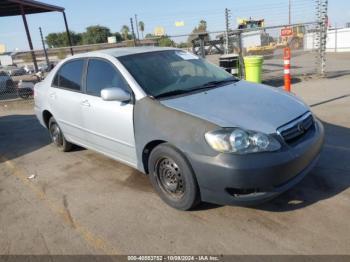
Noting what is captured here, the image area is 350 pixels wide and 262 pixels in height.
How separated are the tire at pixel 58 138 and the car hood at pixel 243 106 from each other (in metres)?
2.92

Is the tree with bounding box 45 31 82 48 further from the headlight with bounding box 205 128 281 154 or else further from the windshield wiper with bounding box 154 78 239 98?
the headlight with bounding box 205 128 281 154

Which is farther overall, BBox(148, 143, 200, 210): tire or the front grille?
BBox(148, 143, 200, 210): tire

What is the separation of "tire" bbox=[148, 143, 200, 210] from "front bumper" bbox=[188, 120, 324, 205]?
10 cm

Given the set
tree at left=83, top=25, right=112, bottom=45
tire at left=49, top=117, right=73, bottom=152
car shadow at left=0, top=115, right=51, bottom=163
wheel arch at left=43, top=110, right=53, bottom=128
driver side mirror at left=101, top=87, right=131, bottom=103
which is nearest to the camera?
driver side mirror at left=101, top=87, right=131, bottom=103

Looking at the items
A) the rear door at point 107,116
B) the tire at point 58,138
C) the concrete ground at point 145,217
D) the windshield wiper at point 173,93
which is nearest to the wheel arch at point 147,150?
the rear door at point 107,116

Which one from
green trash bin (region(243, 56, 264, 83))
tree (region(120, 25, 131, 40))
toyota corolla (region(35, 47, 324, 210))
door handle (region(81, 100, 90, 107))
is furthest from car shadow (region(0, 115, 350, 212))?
tree (region(120, 25, 131, 40))

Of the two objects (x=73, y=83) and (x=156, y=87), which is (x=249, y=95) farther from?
(x=73, y=83)

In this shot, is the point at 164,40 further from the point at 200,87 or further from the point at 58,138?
the point at 200,87

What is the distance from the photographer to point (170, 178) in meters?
3.71

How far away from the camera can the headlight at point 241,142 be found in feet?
10.3

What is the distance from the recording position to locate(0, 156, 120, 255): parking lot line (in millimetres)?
3242

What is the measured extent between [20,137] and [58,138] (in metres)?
2.23

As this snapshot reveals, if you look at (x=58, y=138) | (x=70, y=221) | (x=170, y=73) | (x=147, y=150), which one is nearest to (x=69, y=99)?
(x=58, y=138)

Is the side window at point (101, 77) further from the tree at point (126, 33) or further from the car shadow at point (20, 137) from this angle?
the tree at point (126, 33)
